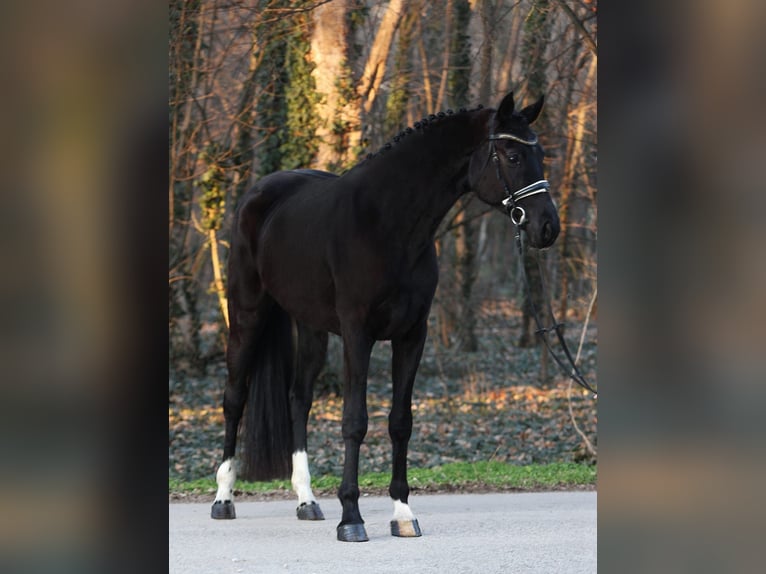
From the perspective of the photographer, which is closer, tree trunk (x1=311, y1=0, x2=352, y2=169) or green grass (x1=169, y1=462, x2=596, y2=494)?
green grass (x1=169, y1=462, x2=596, y2=494)

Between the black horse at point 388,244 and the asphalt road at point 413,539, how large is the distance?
229 mm

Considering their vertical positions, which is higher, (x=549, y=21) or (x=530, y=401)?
(x=549, y=21)

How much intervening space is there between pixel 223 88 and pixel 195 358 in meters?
3.62

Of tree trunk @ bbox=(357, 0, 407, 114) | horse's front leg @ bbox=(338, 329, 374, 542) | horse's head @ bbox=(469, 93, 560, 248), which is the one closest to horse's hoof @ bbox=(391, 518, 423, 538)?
horse's front leg @ bbox=(338, 329, 374, 542)

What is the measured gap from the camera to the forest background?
10.5 metres

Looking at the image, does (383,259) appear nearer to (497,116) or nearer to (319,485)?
(497,116)

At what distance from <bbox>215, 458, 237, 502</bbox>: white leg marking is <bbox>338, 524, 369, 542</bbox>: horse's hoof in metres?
1.18

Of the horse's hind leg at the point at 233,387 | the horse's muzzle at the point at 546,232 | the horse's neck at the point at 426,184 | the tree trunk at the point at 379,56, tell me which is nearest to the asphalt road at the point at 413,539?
the horse's hind leg at the point at 233,387

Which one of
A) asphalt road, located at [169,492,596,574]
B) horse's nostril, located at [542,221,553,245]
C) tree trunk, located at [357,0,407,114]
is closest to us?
asphalt road, located at [169,492,596,574]

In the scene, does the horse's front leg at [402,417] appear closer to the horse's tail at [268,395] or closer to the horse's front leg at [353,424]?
the horse's front leg at [353,424]

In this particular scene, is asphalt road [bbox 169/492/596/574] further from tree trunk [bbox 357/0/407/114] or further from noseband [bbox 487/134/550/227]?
tree trunk [bbox 357/0/407/114]

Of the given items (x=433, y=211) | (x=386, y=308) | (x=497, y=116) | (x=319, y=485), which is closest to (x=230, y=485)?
(x=319, y=485)
